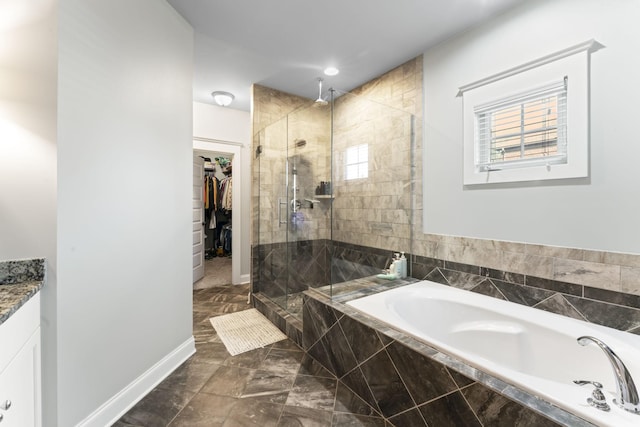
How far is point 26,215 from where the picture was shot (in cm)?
122

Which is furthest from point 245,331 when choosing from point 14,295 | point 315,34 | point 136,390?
point 315,34

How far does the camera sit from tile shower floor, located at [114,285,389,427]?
1.51m

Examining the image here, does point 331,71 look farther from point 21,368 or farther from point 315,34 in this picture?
point 21,368

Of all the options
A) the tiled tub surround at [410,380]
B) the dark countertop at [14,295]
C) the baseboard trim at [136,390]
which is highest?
the dark countertop at [14,295]

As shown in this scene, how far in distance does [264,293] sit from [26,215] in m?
2.31

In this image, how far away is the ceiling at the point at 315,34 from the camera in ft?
6.32

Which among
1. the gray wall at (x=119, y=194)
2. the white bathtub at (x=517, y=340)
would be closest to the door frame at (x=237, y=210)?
the gray wall at (x=119, y=194)

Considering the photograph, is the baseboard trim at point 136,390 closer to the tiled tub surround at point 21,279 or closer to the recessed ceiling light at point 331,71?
the tiled tub surround at point 21,279

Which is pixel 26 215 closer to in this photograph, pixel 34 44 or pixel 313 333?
pixel 34 44

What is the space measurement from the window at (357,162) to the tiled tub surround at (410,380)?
1370mm

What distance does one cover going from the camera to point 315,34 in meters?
2.25

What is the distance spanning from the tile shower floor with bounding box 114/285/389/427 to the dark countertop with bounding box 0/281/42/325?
35.9 inches

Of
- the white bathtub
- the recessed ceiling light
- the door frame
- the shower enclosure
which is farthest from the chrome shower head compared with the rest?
the white bathtub

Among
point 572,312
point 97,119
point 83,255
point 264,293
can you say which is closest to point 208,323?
point 264,293
